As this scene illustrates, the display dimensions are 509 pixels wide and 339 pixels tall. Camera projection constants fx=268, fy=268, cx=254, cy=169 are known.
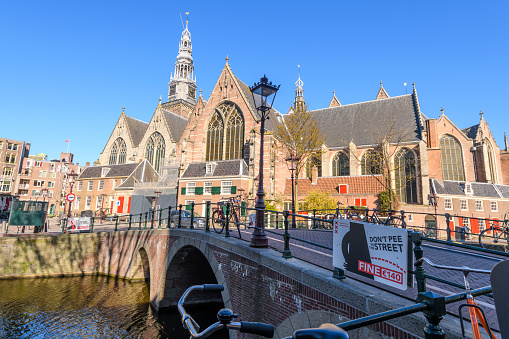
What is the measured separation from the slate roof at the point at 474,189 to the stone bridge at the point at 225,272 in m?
27.7

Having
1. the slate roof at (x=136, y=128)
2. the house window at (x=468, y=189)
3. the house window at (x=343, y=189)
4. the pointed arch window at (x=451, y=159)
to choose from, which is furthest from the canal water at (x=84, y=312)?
the pointed arch window at (x=451, y=159)

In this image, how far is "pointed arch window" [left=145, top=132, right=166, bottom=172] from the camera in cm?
3759

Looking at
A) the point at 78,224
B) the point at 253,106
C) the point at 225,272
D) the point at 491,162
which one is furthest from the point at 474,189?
the point at 78,224

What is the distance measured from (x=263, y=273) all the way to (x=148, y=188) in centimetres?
2817

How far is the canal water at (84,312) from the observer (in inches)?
413

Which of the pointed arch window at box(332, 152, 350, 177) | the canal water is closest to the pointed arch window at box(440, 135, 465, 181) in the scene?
the pointed arch window at box(332, 152, 350, 177)

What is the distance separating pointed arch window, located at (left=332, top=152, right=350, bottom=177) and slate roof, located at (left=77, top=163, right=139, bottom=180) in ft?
87.1

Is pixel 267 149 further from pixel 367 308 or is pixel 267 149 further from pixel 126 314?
pixel 367 308

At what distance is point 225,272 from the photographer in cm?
795

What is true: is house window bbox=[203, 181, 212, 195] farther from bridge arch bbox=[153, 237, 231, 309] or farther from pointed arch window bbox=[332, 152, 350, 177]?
pointed arch window bbox=[332, 152, 350, 177]

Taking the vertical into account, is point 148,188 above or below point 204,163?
below

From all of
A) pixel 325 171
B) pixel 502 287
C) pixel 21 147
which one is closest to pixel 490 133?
pixel 325 171

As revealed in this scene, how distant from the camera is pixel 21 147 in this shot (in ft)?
177

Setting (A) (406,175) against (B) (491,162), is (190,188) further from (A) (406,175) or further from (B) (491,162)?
(B) (491,162)
